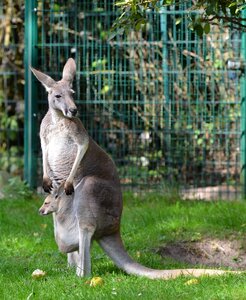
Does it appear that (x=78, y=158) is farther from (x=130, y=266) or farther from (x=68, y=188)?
(x=130, y=266)

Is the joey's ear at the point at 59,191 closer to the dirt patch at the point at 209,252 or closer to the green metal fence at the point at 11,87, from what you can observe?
the dirt patch at the point at 209,252

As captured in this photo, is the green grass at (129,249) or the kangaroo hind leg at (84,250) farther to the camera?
the kangaroo hind leg at (84,250)

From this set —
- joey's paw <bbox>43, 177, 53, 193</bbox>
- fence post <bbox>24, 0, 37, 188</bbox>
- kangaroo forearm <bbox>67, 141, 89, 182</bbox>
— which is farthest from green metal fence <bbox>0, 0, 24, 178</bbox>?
kangaroo forearm <bbox>67, 141, 89, 182</bbox>

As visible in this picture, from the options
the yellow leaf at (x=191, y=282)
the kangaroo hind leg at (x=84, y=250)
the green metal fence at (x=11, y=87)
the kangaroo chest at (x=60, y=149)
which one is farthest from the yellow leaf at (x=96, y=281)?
the green metal fence at (x=11, y=87)

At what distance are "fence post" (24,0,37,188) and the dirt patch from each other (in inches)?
125

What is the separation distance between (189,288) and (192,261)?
1832 millimetres

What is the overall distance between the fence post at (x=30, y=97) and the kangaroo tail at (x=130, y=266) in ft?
13.3

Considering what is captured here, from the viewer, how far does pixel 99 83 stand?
A: 10.4 metres

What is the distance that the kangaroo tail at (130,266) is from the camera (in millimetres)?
6234

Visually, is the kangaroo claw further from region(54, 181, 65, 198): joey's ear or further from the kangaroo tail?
the kangaroo tail

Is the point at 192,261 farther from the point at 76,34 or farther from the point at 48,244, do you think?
the point at 76,34

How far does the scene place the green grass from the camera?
18.9 ft

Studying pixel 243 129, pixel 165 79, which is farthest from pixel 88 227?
pixel 165 79

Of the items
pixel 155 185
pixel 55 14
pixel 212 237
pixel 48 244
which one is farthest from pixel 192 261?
pixel 55 14
